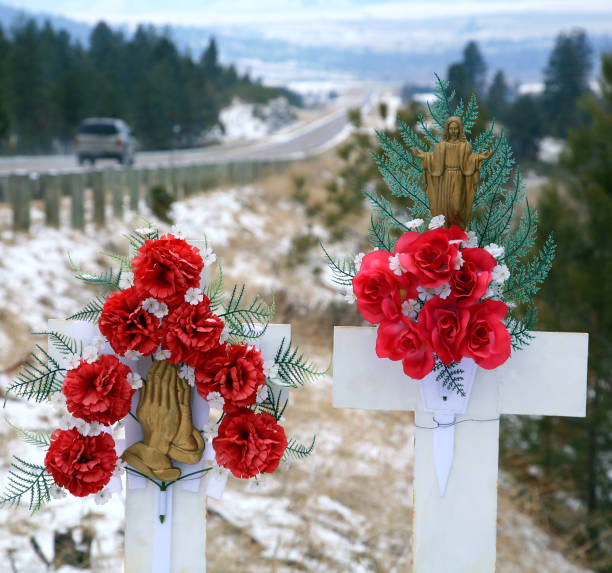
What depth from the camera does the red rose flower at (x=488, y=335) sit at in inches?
98.0

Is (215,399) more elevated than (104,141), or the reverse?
(215,399)

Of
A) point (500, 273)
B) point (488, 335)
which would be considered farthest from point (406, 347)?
point (500, 273)

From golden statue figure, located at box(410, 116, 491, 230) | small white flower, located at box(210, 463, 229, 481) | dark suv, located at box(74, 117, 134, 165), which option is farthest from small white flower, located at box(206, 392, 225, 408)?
dark suv, located at box(74, 117, 134, 165)

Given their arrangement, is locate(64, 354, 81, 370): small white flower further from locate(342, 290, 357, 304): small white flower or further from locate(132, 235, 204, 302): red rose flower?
locate(342, 290, 357, 304): small white flower

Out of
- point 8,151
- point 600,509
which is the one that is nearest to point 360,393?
point 600,509

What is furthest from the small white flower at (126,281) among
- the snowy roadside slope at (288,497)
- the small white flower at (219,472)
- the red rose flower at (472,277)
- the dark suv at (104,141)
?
the dark suv at (104,141)

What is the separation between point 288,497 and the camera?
5.93 m

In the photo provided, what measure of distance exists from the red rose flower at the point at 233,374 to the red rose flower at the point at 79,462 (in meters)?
0.37

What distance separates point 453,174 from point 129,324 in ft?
3.74

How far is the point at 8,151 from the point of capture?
118ft

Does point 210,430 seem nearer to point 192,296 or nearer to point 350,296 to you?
point 192,296

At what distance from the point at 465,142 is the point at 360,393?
902mm

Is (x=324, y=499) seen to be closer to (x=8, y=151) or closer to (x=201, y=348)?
(x=201, y=348)

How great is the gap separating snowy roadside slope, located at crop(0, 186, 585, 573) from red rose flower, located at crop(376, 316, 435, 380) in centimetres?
45
